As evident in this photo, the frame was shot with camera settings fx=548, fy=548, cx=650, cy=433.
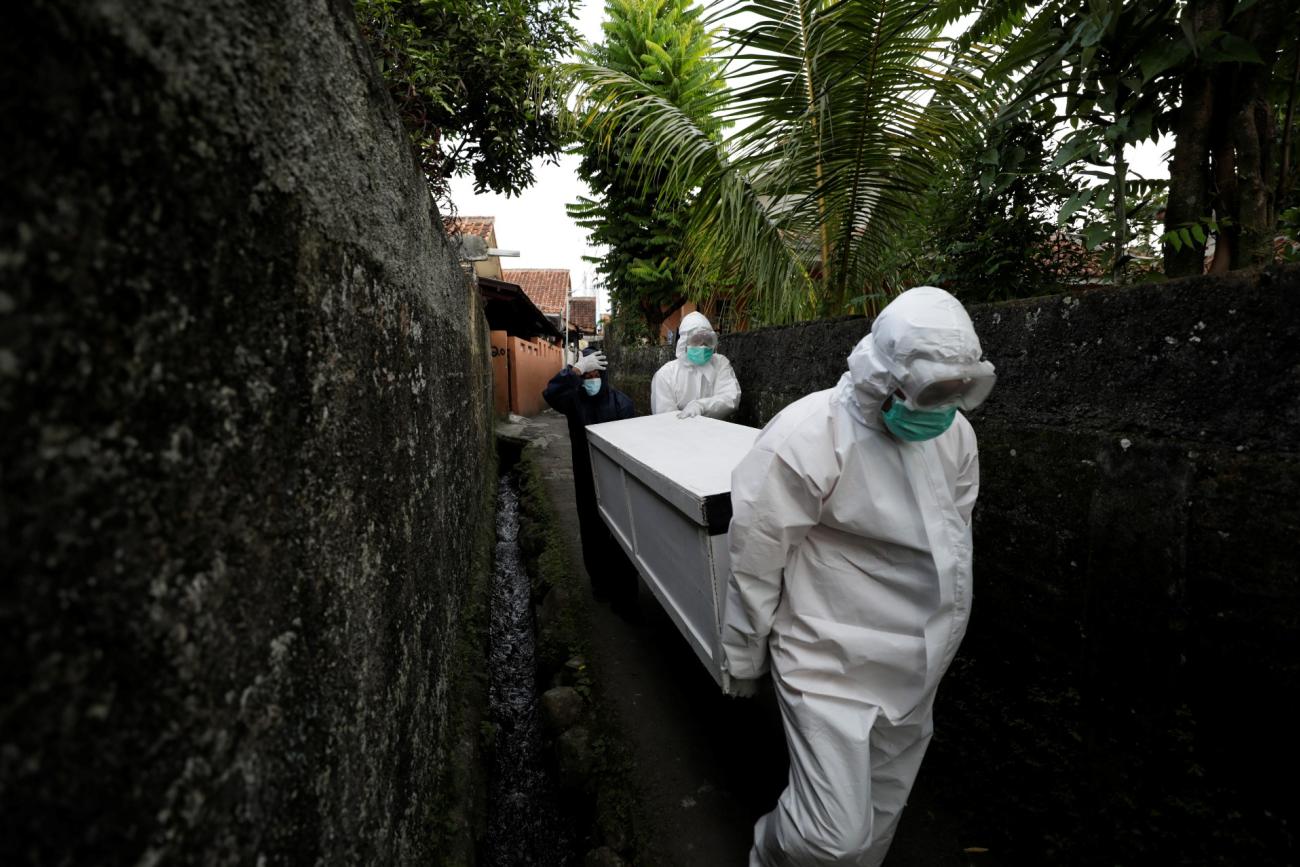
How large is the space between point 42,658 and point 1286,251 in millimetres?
3864

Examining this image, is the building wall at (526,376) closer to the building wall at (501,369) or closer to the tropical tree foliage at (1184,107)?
the building wall at (501,369)

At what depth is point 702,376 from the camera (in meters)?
4.54

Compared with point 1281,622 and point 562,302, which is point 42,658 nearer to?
point 1281,622

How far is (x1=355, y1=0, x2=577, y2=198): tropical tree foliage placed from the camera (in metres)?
4.37

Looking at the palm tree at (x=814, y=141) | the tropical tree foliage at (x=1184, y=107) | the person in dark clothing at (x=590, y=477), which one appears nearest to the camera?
the tropical tree foliage at (x=1184, y=107)

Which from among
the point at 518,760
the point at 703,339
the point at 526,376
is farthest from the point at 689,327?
the point at 526,376

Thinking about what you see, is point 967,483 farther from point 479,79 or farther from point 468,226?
point 468,226

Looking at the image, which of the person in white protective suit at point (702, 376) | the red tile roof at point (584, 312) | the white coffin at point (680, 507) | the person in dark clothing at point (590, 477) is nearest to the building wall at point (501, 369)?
the person in white protective suit at point (702, 376)

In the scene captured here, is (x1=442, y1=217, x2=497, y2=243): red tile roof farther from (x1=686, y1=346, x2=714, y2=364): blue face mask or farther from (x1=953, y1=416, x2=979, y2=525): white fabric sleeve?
(x1=953, y1=416, x2=979, y2=525): white fabric sleeve

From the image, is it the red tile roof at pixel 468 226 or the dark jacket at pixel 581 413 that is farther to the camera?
the red tile roof at pixel 468 226

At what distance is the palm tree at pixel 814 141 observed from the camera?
3.25 meters

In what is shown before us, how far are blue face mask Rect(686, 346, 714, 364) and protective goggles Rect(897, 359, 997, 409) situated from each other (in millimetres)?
2892

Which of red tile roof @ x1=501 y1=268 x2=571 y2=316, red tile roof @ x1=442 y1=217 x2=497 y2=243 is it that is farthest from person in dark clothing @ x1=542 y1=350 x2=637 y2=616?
red tile roof @ x1=501 y1=268 x2=571 y2=316

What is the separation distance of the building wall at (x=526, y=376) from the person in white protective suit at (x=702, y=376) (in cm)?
808
